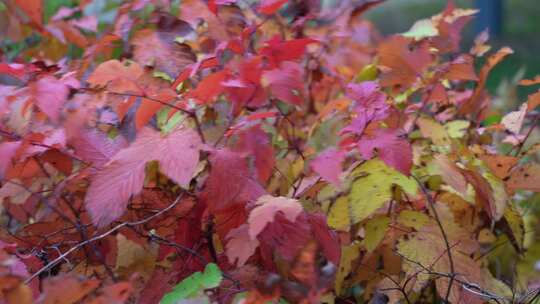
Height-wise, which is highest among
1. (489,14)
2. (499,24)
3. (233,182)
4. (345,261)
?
(233,182)

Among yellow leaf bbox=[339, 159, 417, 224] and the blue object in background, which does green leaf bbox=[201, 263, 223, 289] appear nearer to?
yellow leaf bbox=[339, 159, 417, 224]

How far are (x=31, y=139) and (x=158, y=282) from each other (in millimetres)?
280

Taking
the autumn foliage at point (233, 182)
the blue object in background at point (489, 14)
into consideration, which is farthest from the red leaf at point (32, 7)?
the blue object in background at point (489, 14)

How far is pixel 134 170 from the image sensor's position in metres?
0.95

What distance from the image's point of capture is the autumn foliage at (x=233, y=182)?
0.95 metres

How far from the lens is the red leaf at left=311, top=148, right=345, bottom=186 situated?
937 mm

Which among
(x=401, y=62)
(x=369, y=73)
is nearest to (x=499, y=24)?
(x=369, y=73)

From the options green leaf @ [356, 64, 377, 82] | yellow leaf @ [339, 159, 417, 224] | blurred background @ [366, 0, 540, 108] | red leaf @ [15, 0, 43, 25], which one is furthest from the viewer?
blurred background @ [366, 0, 540, 108]

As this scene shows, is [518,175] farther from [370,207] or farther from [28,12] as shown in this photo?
[28,12]

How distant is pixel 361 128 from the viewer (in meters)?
1.05

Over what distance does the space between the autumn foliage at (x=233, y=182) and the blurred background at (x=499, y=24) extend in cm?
357

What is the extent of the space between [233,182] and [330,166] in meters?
0.14

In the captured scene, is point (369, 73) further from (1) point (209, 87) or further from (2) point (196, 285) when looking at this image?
(2) point (196, 285)


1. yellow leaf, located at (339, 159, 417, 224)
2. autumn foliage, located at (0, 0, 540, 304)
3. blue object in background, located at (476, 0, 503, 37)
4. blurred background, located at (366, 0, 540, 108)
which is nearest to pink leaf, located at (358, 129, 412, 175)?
autumn foliage, located at (0, 0, 540, 304)
